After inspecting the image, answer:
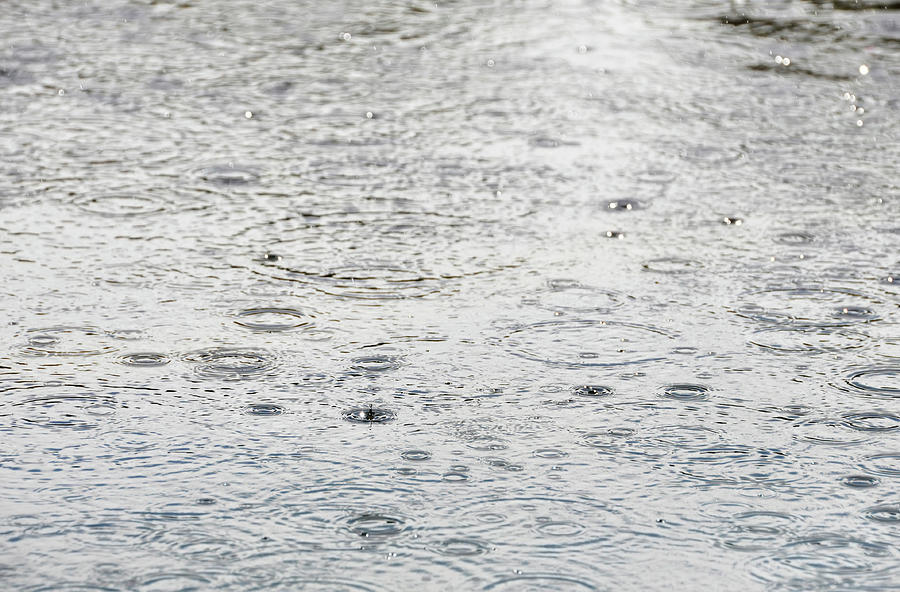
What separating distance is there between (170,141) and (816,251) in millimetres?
2160

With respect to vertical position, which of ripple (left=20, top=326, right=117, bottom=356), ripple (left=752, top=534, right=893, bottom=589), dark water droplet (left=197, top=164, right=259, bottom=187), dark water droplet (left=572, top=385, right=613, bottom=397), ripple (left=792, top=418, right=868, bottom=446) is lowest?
ripple (left=792, top=418, right=868, bottom=446)

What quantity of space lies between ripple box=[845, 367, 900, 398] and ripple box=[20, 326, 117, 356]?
5.29ft

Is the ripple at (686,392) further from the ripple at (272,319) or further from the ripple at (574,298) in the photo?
the ripple at (272,319)

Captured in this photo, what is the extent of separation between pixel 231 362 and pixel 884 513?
1411 millimetres

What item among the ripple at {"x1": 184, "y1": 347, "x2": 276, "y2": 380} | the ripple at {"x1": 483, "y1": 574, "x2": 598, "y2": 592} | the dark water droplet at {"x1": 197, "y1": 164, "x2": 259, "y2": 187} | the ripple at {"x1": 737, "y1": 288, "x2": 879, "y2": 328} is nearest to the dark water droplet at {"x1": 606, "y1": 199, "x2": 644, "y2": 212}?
the ripple at {"x1": 737, "y1": 288, "x2": 879, "y2": 328}

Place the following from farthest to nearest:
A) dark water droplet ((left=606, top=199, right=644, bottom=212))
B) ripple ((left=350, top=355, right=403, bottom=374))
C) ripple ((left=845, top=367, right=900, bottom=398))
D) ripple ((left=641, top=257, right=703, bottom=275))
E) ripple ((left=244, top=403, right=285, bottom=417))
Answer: dark water droplet ((left=606, top=199, right=644, bottom=212))
ripple ((left=641, top=257, right=703, bottom=275))
ripple ((left=350, top=355, right=403, bottom=374))
ripple ((left=845, top=367, right=900, bottom=398))
ripple ((left=244, top=403, right=285, bottom=417))

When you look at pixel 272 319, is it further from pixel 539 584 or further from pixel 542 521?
pixel 539 584

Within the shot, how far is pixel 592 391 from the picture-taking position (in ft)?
9.73

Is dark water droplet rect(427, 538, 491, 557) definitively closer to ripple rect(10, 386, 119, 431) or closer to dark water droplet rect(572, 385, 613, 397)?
dark water droplet rect(572, 385, 613, 397)

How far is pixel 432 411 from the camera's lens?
113 inches

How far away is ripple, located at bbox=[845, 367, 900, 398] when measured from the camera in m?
2.96

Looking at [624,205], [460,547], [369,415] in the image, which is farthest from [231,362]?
[624,205]

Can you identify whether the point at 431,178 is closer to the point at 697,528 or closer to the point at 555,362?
the point at 555,362

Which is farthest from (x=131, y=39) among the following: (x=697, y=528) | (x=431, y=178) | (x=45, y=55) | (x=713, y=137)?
(x=697, y=528)
